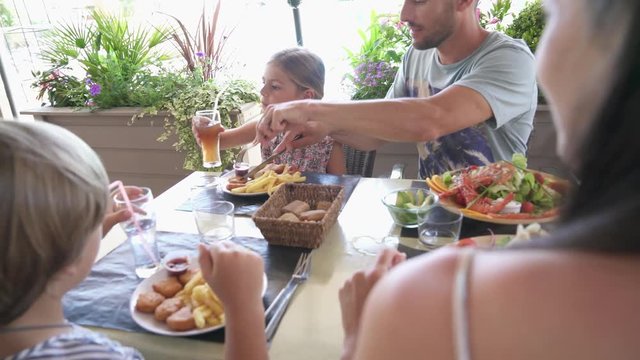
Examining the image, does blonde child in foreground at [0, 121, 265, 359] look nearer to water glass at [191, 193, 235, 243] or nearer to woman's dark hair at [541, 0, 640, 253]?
water glass at [191, 193, 235, 243]

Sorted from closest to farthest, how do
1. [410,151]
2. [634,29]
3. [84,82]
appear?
[634,29]
[410,151]
[84,82]

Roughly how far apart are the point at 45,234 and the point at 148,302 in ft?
1.05

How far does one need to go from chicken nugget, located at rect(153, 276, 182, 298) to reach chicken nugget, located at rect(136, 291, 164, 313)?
0.02m

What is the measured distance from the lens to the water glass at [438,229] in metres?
1.21

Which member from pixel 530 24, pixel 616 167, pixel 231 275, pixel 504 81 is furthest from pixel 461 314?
pixel 530 24

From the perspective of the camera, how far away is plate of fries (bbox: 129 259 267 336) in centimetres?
93

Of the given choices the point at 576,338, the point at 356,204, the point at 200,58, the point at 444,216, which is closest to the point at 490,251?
the point at 576,338

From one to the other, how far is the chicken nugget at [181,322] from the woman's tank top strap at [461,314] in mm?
658

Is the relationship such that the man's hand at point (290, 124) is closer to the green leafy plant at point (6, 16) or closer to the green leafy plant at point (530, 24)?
the green leafy plant at point (530, 24)

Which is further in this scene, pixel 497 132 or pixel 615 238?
pixel 497 132

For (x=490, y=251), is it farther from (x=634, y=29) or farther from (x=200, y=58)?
(x=200, y=58)

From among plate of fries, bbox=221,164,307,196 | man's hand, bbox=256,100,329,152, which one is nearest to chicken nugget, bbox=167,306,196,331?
plate of fries, bbox=221,164,307,196

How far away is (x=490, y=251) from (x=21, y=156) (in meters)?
0.70

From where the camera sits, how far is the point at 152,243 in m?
1.21
